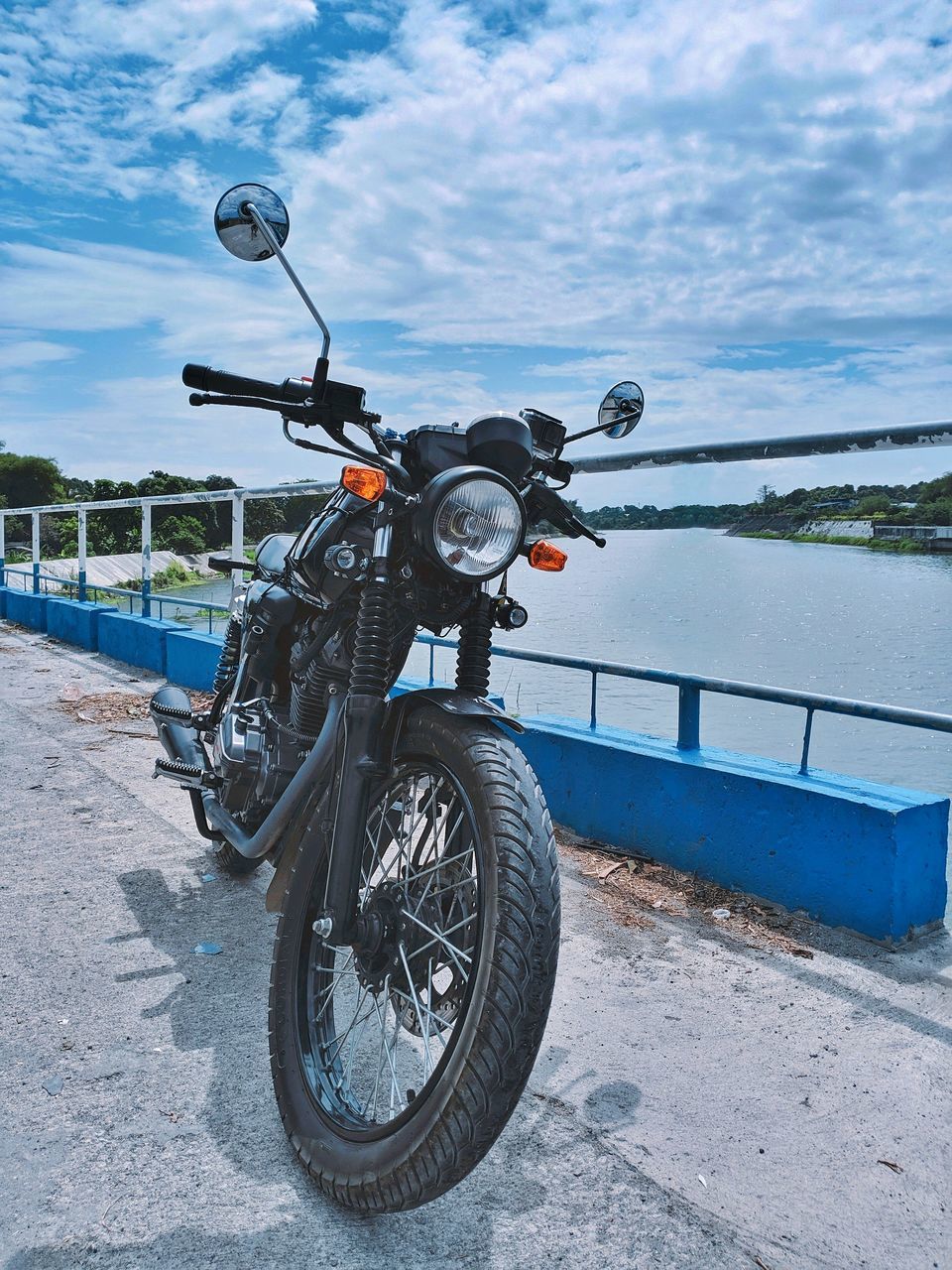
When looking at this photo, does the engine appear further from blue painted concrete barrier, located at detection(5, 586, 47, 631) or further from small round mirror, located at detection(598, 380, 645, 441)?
blue painted concrete barrier, located at detection(5, 586, 47, 631)

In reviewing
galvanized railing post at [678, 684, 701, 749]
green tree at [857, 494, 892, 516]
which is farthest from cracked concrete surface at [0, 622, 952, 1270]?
green tree at [857, 494, 892, 516]

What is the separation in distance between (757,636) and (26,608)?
34.3 feet

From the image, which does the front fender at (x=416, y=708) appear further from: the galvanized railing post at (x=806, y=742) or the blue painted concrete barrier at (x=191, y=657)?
the blue painted concrete barrier at (x=191, y=657)

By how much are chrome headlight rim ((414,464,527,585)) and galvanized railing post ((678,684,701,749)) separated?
71.1 inches

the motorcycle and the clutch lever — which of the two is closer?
the motorcycle

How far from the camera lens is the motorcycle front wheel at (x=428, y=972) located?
5.48 ft

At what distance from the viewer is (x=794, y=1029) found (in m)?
2.52

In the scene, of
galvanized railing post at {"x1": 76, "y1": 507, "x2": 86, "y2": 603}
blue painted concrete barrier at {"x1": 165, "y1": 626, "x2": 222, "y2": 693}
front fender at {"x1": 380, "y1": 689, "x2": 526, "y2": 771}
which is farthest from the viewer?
galvanized railing post at {"x1": 76, "y1": 507, "x2": 86, "y2": 603}

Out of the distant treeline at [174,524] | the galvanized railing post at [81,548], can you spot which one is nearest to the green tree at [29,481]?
the distant treeline at [174,524]

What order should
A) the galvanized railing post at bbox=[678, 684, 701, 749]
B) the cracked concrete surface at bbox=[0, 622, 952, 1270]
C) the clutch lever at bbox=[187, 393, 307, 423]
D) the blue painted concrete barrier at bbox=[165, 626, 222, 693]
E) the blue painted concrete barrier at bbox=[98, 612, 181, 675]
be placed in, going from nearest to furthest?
the cracked concrete surface at bbox=[0, 622, 952, 1270] → the clutch lever at bbox=[187, 393, 307, 423] → the galvanized railing post at bbox=[678, 684, 701, 749] → the blue painted concrete barrier at bbox=[165, 626, 222, 693] → the blue painted concrete barrier at bbox=[98, 612, 181, 675]

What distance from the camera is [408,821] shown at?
2119 millimetres

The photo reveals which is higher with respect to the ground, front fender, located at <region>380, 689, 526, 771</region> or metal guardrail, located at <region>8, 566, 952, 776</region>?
front fender, located at <region>380, 689, 526, 771</region>

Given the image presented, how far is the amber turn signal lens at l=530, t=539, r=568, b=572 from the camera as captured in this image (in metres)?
2.22

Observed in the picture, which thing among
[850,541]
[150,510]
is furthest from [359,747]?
[150,510]
